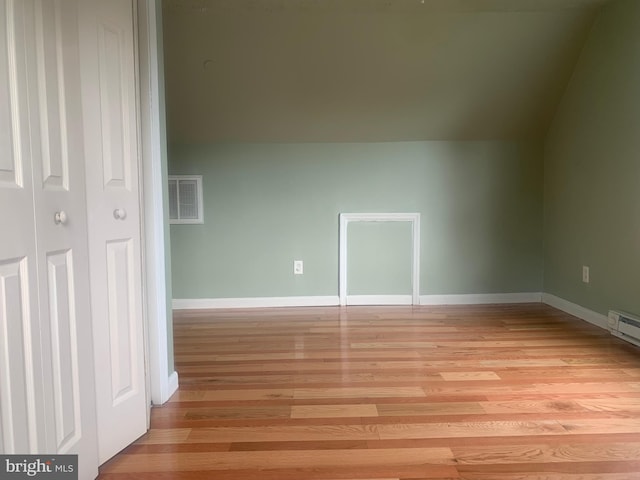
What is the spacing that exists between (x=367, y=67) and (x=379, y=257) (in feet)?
4.83

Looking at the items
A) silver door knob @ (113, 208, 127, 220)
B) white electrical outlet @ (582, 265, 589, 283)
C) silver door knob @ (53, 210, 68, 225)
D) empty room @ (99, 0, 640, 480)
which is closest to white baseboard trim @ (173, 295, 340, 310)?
empty room @ (99, 0, 640, 480)

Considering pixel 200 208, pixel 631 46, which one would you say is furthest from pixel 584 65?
pixel 200 208

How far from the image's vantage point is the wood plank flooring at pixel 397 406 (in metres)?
1.38

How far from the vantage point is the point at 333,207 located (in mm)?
3508

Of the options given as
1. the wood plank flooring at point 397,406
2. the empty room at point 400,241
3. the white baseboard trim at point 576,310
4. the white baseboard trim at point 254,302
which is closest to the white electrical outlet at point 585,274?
the empty room at point 400,241

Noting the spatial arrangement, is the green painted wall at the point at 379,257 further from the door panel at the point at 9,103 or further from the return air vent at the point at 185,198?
the door panel at the point at 9,103

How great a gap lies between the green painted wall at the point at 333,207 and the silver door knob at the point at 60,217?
89.7 inches

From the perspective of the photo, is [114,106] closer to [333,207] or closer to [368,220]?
[333,207]

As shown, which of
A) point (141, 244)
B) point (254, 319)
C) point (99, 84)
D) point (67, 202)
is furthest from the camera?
point (254, 319)

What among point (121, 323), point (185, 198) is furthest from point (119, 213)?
point (185, 198)

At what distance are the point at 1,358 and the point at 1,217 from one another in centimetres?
33

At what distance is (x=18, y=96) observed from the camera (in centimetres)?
105

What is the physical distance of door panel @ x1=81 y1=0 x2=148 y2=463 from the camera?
1367 mm

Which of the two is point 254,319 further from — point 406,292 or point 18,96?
point 18,96
